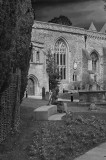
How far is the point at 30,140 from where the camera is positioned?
9461 millimetres

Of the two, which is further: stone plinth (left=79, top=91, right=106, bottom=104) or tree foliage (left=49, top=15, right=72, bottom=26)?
tree foliage (left=49, top=15, right=72, bottom=26)

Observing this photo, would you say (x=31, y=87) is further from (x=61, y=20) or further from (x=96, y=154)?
(x=96, y=154)

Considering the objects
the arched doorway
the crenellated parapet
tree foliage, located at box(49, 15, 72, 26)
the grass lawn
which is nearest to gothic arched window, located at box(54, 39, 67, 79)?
the crenellated parapet

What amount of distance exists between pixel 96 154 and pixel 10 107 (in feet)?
9.34

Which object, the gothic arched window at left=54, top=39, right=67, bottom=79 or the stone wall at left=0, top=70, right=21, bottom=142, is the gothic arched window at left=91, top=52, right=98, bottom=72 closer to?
the gothic arched window at left=54, top=39, right=67, bottom=79

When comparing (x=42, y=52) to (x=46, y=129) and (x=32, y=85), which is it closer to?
(x=32, y=85)

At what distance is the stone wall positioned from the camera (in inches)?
359

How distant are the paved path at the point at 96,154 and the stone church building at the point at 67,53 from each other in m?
30.6

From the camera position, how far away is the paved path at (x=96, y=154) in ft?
28.7

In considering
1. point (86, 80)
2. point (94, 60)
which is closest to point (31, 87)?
point (86, 80)

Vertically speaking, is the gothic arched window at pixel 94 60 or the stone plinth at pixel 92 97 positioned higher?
the gothic arched window at pixel 94 60

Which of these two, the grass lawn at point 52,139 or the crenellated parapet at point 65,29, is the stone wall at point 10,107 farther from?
the crenellated parapet at point 65,29

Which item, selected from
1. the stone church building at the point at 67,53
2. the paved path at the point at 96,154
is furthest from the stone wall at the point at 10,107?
the stone church building at the point at 67,53

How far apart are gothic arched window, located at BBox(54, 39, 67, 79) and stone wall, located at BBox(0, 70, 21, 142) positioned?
Result: 126ft
